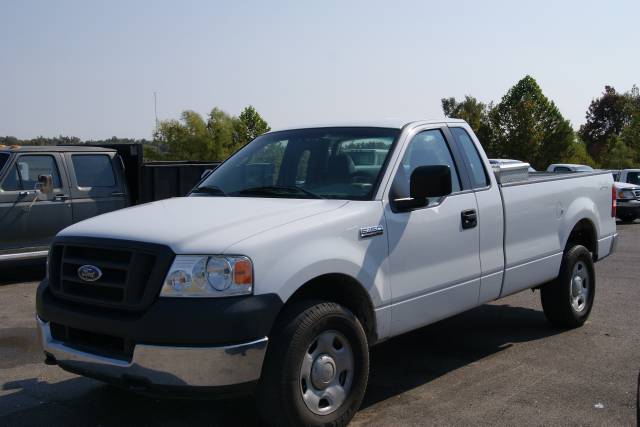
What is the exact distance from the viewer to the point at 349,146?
5.26 m

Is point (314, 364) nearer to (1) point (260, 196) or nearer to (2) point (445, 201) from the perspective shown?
(1) point (260, 196)

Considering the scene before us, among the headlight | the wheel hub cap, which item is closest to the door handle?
the wheel hub cap

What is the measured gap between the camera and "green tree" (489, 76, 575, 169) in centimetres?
6212

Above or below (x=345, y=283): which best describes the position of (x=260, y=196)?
above

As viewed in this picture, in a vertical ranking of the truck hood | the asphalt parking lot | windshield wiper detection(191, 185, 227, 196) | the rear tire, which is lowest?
the asphalt parking lot

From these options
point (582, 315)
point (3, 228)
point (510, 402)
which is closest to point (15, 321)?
point (3, 228)

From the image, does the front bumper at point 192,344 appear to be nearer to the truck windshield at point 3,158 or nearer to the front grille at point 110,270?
the front grille at point 110,270

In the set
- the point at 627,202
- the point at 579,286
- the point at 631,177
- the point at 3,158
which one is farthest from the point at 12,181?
the point at 631,177

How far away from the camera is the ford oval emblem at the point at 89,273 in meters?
4.12

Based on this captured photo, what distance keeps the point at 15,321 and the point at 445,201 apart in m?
5.05

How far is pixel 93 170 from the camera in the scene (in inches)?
433

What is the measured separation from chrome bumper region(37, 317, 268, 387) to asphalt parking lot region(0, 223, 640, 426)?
3.12ft

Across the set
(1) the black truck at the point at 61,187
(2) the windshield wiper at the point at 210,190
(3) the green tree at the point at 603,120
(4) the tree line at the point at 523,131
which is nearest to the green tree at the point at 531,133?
(4) the tree line at the point at 523,131

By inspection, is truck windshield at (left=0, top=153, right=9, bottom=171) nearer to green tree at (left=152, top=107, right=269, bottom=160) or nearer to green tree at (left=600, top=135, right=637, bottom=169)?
green tree at (left=600, top=135, right=637, bottom=169)
